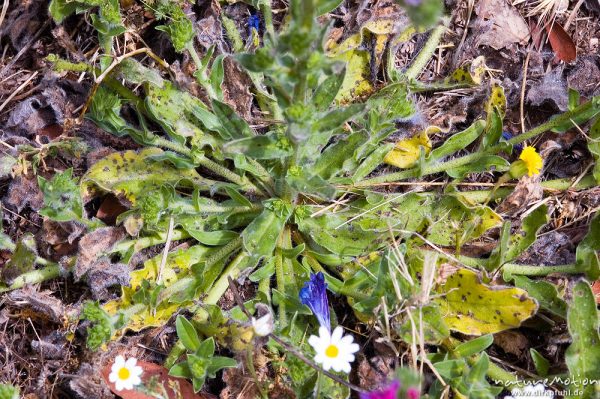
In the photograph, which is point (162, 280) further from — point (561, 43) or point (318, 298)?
point (561, 43)

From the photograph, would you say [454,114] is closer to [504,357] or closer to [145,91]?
[504,357]

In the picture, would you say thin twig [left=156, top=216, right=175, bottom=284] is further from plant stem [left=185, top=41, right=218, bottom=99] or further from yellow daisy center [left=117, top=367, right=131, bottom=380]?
plant stem [left=185, top=41, right=218, bottom=99]

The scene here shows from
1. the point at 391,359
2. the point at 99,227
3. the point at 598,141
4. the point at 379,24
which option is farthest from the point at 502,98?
the point at 99,227

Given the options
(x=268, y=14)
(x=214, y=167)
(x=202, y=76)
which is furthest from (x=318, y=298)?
(x=268, y=14)

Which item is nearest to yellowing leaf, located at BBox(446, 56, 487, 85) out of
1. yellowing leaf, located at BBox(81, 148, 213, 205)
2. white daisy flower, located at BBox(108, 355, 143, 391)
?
yellowing leaf, located at BBox(81, 148, 213, 205)

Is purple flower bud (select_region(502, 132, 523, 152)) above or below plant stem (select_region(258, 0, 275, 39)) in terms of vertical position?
below

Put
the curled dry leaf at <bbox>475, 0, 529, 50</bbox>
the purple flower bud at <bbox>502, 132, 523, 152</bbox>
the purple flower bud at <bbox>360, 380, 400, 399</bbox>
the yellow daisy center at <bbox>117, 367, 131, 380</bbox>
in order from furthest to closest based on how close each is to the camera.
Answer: the curled dry leaf at <bbox>475, 0, 529, 50</bbox>, the purple flower bud at <bbox>502, 132, 523, 152</bbox>, the yellow daisy center at <bbox>117, 367, 131, 380</bbox>, the purple flower bud at <bbox>360, 380, 400, 399</bbox>
